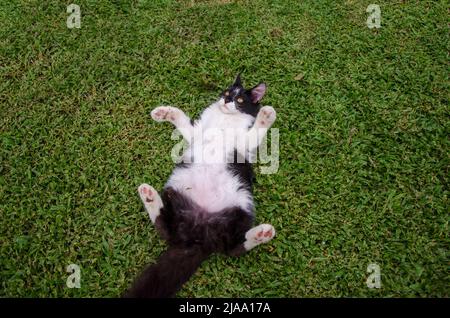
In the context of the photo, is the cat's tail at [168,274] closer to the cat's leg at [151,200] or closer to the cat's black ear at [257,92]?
the cat's leg at [151,200]

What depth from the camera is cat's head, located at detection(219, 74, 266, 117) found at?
411cm

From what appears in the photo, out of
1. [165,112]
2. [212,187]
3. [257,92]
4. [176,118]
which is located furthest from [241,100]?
[212,187]

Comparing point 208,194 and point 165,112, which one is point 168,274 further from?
point 165,112

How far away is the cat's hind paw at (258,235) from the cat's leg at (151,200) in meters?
0.91

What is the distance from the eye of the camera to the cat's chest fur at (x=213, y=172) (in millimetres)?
3703

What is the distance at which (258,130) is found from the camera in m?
→ 4.08

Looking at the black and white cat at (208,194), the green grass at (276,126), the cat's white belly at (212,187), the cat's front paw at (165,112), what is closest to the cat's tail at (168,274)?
the black and white cat at (208,194)

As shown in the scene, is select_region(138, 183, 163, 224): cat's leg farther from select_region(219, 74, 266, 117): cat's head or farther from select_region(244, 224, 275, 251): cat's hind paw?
select_region(219, 74, 266, 117): cat's head

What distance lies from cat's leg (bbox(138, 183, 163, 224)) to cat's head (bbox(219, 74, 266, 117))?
1226 mm

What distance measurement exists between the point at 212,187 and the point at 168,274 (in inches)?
37.6

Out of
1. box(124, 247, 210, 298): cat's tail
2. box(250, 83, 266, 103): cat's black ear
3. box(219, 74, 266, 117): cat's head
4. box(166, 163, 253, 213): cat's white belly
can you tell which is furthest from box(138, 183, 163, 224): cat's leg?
box(250, 83, 266, 103): cat's black ear

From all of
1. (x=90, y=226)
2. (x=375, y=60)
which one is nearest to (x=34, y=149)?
(x=90, y=226)

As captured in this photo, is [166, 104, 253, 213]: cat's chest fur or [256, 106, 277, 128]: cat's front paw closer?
[166, 104, 253, 213]: cat's chest fur

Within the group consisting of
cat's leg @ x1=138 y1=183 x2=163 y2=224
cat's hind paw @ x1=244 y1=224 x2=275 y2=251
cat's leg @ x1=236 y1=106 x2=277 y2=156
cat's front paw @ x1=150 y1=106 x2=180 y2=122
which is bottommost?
cat's hind paw @ x1=244 y1=224 x2=275 y2=251
